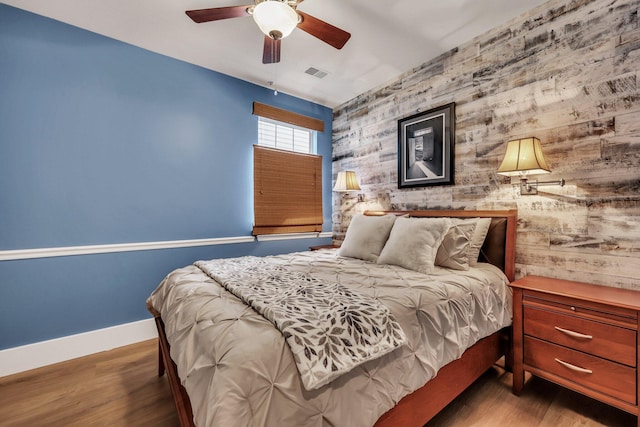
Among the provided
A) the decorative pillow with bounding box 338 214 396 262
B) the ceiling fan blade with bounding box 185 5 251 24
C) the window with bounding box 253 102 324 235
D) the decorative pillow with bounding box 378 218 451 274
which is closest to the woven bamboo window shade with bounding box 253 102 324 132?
the window with bounding box 253 102 324 235

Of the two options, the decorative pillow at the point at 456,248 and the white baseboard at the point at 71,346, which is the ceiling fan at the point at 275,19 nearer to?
the decorative pillow at the point at 456,248

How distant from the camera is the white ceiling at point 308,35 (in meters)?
2.12

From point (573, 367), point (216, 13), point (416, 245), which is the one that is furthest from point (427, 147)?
point (216, 13)

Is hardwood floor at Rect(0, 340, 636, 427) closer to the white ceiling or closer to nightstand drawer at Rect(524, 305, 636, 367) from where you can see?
nightstand drawer at Rect(524, 305, 636, 367)

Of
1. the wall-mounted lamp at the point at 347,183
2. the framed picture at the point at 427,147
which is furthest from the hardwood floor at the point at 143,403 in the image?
the wall-mounted lamp at the point at 347,183

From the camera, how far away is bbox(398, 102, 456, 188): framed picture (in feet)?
8.93

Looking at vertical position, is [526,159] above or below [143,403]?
above

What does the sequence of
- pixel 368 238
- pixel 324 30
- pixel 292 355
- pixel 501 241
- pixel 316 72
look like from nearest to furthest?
pixel 292 355
pixel 324 30
pixel 501 241
pixel 368 238
pixel 316 72

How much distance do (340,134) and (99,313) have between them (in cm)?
336

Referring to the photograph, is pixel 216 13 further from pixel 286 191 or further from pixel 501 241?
pixel 501 241

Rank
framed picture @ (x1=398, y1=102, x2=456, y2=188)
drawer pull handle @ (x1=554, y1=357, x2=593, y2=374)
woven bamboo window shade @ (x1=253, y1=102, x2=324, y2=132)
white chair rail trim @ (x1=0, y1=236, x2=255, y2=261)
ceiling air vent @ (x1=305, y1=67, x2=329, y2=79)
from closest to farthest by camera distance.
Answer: drawer pull handle @ (x1=554, y1=357, x2=593, y2=374) → white chair rail trim @ (x1=0, y1=236, x2=255, y2=261) → framed picture @ (x1=398, y1=102, x2=456, y2=188) → ceiling air vent @ (x1=305, y1=67, x2=329, y2=79) → woven bamboo window shade @ (x1=253, y1=102, x2=324, y2=132)

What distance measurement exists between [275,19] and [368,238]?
178 centimetres

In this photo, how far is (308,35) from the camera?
245cm

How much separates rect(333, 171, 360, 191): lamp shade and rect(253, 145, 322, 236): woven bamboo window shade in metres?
0.49
